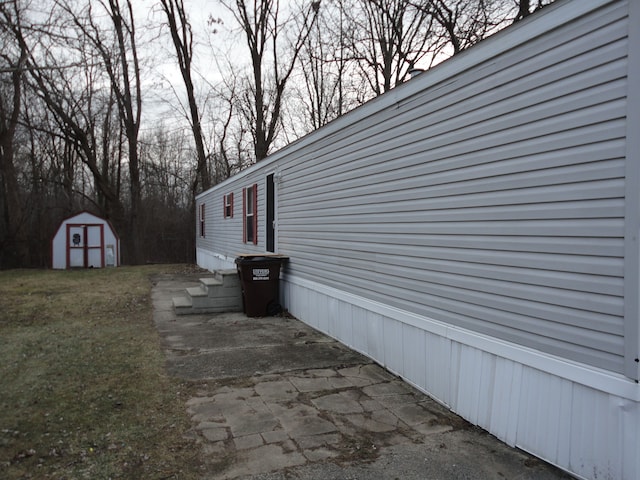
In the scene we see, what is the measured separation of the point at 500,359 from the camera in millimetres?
3168

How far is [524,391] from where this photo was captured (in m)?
2.95

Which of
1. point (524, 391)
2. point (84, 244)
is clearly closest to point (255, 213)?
point (524, 391)

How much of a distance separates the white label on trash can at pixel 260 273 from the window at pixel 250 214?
215 centimetres

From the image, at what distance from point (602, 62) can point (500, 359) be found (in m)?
1.90

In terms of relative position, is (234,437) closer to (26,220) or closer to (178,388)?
(178,388)

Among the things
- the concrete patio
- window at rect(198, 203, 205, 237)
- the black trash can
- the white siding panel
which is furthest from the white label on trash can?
window at rect(198, 203, 205, 237)

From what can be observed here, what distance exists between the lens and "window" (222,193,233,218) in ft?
39.5

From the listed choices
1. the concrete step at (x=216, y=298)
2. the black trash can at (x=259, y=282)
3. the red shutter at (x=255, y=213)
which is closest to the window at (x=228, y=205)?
the red shutter at (x=255, y=213)

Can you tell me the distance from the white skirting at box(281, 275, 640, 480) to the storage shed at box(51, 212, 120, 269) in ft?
50.1

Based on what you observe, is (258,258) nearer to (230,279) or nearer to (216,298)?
(230,279)

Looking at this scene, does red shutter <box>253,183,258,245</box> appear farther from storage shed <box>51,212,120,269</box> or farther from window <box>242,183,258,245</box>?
storage shed <box>51,212,120,269</box>

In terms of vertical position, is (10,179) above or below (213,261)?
above

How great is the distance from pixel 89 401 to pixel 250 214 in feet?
21.7

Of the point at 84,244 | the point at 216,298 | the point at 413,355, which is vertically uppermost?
the point at 84,244
